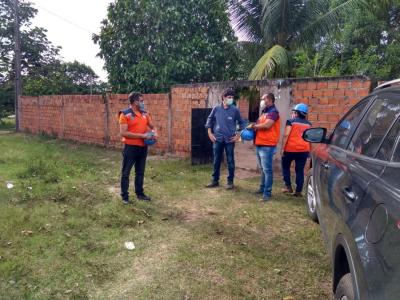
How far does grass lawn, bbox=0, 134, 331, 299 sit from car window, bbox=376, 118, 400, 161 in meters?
1.62

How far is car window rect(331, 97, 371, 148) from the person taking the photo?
294 centimetres

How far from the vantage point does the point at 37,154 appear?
10805 mm

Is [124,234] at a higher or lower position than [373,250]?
lower

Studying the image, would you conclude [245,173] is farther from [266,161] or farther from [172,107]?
[172,107]

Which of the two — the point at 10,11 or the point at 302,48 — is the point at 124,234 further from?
the point at 10,11

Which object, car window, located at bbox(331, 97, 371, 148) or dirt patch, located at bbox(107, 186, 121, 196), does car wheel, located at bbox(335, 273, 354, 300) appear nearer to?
car window, located at bbox(331, 97, 371, 148)

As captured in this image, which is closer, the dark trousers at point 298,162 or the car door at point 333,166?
the car door at point 333,166

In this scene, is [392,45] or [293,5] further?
[392,45]

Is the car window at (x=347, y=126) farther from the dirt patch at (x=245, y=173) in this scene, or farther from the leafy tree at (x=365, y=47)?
the leafy tree at (x=365, y=47)

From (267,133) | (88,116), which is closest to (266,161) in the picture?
(267,133)

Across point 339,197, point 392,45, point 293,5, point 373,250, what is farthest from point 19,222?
point 392,45

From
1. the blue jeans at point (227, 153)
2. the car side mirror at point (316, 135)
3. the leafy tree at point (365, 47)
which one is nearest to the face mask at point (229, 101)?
the blue jeans at point (227, 153)

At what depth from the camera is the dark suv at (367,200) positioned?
1.52 meters

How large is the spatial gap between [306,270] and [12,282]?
2.77 metres
